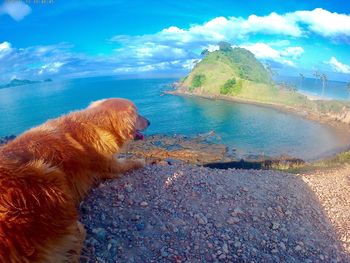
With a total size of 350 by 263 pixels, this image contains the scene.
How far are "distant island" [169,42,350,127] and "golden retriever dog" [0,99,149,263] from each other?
59.9 metres

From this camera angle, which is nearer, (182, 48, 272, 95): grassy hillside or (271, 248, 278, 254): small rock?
(271, 248, 278, 254): small rock


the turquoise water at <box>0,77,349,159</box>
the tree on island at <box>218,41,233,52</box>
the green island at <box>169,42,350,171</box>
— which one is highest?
the tree on island at <box>218,41,233,52</box>

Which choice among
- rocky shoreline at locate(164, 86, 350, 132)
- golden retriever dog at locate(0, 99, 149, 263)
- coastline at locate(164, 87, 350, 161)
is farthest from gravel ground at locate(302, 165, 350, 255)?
rocky shoreline at locate(164, 86, 350, 132)

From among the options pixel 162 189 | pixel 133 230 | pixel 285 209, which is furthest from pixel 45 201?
pixel 285 209

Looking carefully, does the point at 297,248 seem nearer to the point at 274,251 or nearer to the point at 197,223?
the point at 274,251

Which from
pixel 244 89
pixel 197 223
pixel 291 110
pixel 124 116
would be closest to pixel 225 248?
pixel 197 223

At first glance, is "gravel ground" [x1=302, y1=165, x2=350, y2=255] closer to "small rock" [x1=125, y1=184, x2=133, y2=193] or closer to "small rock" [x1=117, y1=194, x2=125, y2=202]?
"small rock" [x1=125, y1=184, x2=133, y2=193]

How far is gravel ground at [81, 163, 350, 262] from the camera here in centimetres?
502

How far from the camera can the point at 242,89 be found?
88.8 m

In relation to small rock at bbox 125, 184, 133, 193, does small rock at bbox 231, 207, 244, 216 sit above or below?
below

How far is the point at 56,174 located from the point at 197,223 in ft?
9.38

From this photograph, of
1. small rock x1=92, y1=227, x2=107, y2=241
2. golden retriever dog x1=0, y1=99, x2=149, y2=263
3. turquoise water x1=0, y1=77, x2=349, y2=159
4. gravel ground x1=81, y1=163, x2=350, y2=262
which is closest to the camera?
golden retriever dog x1=0, y1=99, x2=149, y2=263

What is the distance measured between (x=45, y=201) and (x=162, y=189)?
3428 mm

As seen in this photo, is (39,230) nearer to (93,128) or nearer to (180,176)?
(93,128)
